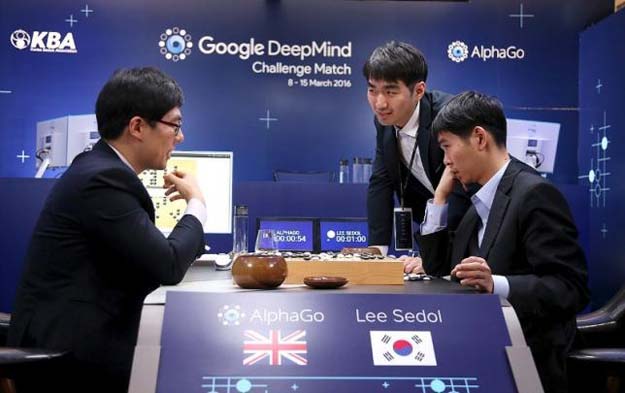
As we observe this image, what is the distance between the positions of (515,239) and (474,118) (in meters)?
0.36

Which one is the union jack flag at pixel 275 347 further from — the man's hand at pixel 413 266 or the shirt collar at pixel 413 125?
the shirt collar at pixel 413 125

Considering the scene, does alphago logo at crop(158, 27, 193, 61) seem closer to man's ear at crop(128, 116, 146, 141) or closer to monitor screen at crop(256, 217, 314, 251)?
monitor screen at crop(256, 217, 314, 251)

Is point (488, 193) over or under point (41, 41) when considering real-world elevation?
under

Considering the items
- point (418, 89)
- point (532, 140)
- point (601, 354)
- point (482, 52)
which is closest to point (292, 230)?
point (418, 89)

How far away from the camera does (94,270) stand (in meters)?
1.71

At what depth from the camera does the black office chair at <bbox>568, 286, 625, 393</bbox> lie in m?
1.45

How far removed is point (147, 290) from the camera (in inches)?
68.6

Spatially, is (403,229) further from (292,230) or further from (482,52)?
→ (482,52)

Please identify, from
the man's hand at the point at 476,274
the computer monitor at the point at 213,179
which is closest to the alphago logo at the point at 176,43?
the computer monitor at the point at 213,179

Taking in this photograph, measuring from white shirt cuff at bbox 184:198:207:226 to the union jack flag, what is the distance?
66 cm

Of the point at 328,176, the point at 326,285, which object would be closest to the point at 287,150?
the point at 328,176

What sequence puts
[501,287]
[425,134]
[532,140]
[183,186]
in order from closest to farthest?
[501,287]
[183,186]
[425,134]
[532,140]

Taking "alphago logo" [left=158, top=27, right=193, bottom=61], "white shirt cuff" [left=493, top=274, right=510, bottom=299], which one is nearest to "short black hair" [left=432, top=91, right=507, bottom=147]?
"white shirt cuff" [left=493, top=274, right=510, bottom=299]

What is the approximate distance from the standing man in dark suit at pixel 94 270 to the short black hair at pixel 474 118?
690mm
